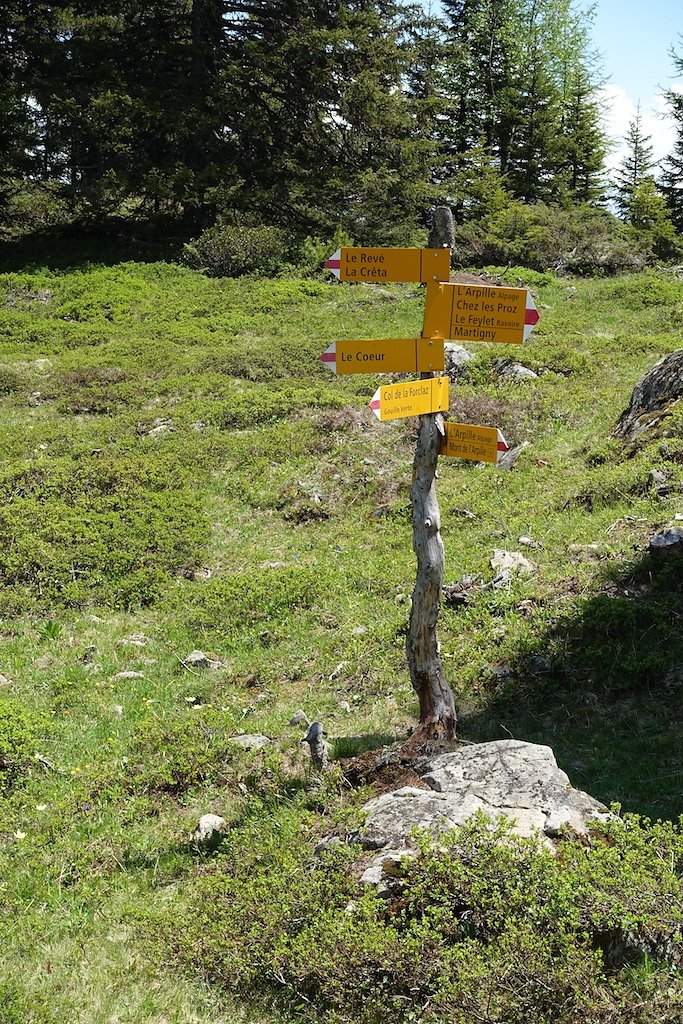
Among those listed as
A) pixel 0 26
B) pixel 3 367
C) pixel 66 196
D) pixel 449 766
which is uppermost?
pixel 0 26

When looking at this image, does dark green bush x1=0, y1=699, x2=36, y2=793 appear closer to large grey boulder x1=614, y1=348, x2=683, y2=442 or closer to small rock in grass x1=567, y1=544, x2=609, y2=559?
small rock in grass x1=567, y1=544, x2=609, y2=559

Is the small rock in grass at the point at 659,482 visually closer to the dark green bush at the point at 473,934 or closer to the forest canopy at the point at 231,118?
the dark green bush at the point at 473,934

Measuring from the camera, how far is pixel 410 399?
5.14m

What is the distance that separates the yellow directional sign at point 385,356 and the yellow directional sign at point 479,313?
0.11m

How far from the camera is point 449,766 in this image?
498cm

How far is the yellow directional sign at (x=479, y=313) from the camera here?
5.11 meters

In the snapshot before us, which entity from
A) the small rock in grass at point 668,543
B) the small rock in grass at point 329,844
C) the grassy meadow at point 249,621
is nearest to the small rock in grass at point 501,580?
the grassy meadow at point 249,621

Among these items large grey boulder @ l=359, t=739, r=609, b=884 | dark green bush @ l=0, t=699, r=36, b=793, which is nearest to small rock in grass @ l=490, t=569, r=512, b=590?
large grey boulder @ l=359, t=739, r=609, b=884

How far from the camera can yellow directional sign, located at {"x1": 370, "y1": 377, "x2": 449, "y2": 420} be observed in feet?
16.2

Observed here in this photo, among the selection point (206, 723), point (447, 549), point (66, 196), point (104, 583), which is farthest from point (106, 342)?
point (206, 723)

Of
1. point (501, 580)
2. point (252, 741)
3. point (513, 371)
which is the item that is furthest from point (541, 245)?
point (252, 741)

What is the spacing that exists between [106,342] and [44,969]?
1563cm

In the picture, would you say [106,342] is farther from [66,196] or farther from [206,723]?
[206,723]

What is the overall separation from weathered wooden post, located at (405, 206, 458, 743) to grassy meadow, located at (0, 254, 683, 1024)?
2.26ft
